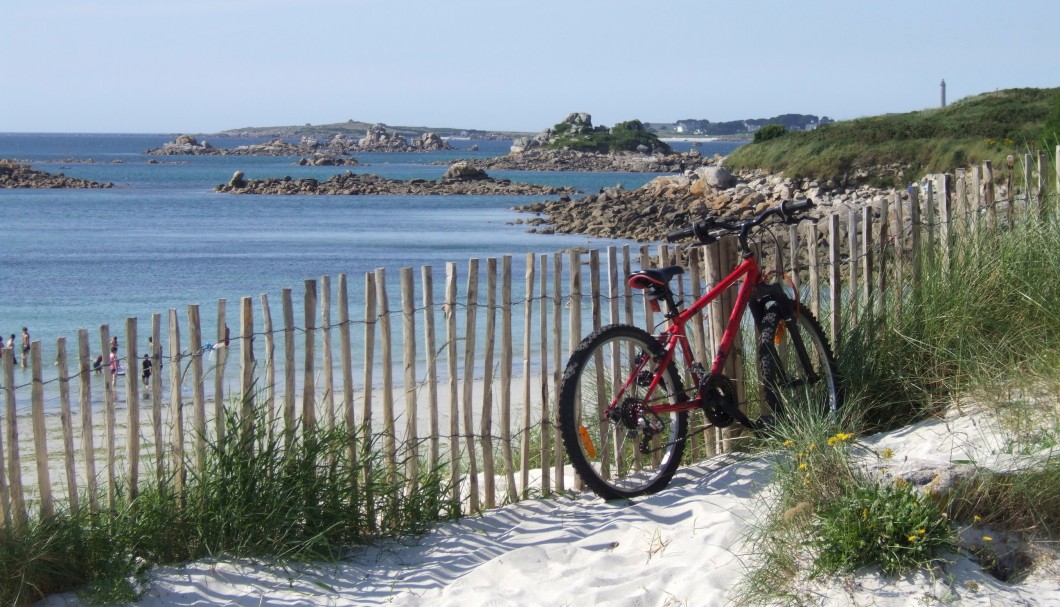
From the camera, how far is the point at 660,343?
18.3ft

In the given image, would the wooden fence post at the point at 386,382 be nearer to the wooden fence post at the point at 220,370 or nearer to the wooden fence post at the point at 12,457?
the wooden fence post at the point at 220,370

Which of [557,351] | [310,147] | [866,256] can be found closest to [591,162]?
[310,147]

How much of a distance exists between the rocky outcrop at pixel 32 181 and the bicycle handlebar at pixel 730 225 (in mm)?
72207

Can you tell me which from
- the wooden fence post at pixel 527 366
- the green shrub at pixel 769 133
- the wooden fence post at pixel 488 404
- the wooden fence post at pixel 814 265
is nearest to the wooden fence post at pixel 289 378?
the wooden fence post at pixel 488 404

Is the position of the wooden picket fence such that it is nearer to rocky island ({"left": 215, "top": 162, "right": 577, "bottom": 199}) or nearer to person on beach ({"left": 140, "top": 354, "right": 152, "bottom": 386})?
person on beach ({"left": 140, "top": 354, "right": 152, "bottom": 386})

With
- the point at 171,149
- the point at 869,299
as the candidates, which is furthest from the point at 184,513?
the point at 171,149

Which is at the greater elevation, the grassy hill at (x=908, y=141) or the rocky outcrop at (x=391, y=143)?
the rocky outcrop at (x=391, y=143)

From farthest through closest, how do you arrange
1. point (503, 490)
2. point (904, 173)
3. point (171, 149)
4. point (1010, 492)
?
point (171, 149) < point (904, 173) < point (503, 490) < point (1010, 492)

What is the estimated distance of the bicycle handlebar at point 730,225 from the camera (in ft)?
18.8

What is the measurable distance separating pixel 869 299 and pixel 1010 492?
213 cm

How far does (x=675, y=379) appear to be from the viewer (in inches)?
222

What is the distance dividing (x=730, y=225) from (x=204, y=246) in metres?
31.9

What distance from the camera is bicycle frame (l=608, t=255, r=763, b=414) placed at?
218 inches

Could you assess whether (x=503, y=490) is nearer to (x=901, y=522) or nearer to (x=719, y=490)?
(x=719, y=490)
